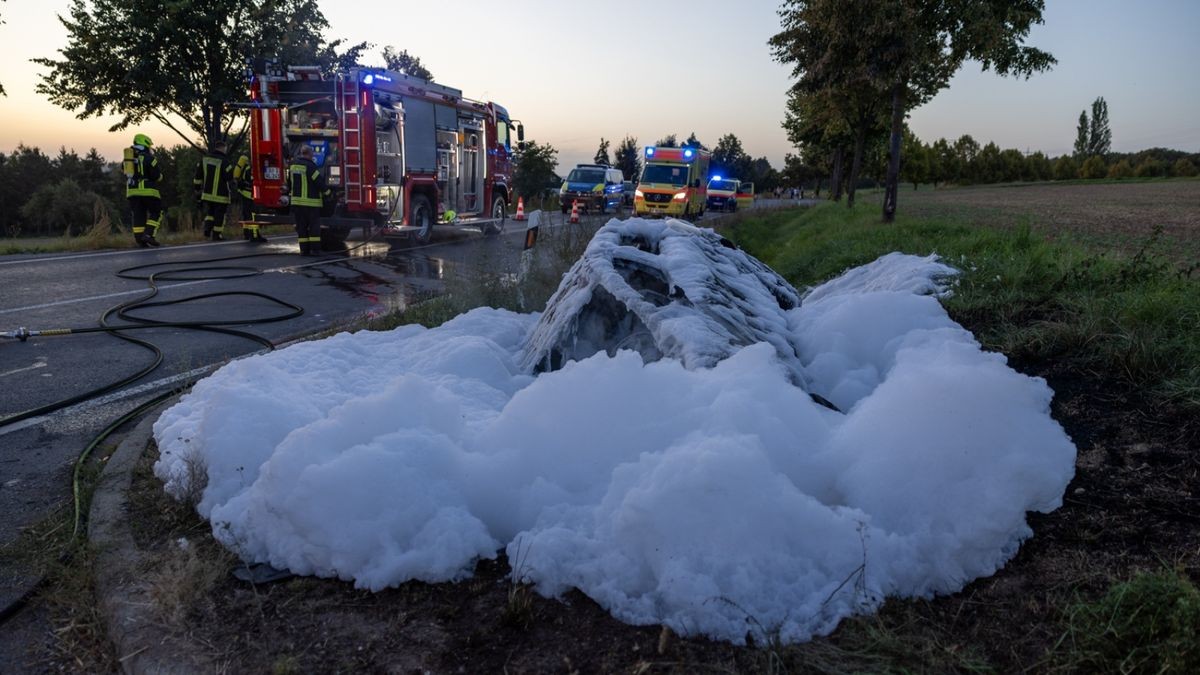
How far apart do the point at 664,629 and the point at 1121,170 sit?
86469mm

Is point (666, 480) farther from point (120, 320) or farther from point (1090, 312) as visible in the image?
point (120, 320)

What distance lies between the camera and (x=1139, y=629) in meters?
1.73

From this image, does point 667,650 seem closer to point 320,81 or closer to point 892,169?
point 320,81

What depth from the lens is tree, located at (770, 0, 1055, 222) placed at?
42.3 feet

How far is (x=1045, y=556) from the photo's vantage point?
7.12ft

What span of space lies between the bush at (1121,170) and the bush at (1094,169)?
1.14 meters

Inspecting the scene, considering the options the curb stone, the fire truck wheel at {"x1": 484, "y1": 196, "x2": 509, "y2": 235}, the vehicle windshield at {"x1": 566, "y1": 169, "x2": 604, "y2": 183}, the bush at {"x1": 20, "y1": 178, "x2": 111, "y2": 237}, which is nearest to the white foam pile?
the curb stone

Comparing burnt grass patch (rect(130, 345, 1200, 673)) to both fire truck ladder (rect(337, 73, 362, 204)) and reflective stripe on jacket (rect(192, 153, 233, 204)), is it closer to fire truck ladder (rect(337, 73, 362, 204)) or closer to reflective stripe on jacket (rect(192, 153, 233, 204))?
fire truck ladder (rect(337, 73, 362, 204))

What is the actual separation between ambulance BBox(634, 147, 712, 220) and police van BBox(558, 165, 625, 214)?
3549mm

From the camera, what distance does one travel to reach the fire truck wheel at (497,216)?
18.8 meters

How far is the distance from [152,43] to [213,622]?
2379 cm

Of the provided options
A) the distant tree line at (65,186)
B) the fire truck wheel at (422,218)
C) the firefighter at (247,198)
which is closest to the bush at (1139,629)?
the fire truck wheel at (422,218)

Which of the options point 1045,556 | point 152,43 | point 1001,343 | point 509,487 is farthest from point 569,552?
point 152,43

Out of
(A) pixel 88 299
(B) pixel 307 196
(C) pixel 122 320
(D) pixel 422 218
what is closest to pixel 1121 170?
(D) pixel 422 218
